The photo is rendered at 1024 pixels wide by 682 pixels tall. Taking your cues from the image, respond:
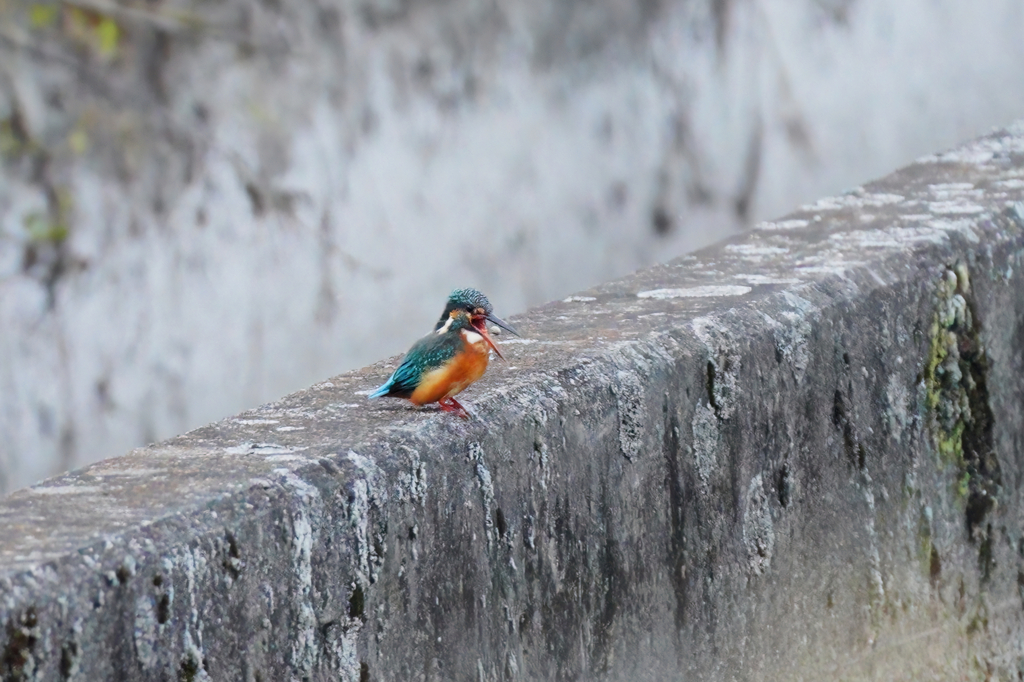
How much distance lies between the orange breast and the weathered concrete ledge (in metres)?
0.04

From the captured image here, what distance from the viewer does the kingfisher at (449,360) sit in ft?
6.81

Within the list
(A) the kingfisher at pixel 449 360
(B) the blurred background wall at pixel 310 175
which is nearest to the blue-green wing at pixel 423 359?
(A) the kingfisher at pixel 449 360

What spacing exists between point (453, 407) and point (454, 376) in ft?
0.24

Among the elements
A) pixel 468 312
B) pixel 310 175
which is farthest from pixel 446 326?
pixel 310 175

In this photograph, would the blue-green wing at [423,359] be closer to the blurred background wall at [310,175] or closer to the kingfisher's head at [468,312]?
the kingfisher's head at [468,312]

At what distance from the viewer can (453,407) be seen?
2.13 m

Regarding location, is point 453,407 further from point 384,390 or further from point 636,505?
point 636,505

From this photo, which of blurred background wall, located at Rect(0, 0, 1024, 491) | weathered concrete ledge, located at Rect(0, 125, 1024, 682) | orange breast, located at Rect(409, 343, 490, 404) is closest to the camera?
weathered concrete ledge, located at Rect(0, 125, 1024, 682)

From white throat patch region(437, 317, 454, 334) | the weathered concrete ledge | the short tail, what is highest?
white throat patch region(437, 317, 454, 334)

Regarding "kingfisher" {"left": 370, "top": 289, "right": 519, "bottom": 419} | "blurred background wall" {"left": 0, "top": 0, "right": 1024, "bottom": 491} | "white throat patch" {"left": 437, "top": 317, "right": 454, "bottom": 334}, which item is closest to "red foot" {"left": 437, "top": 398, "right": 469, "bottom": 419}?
"kingfisher" {"left": 370, "top": 289, "right": 519, "bottom": 419}

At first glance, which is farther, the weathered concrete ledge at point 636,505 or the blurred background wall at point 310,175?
the blurred background wall at point 310,175

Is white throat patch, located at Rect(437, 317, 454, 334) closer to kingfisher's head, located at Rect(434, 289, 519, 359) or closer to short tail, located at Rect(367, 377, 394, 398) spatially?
kingfisher's head, located at Rect(434, 289, 519, 359)

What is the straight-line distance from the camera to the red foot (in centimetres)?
212

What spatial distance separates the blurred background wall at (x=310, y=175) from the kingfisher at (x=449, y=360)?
1887mm
